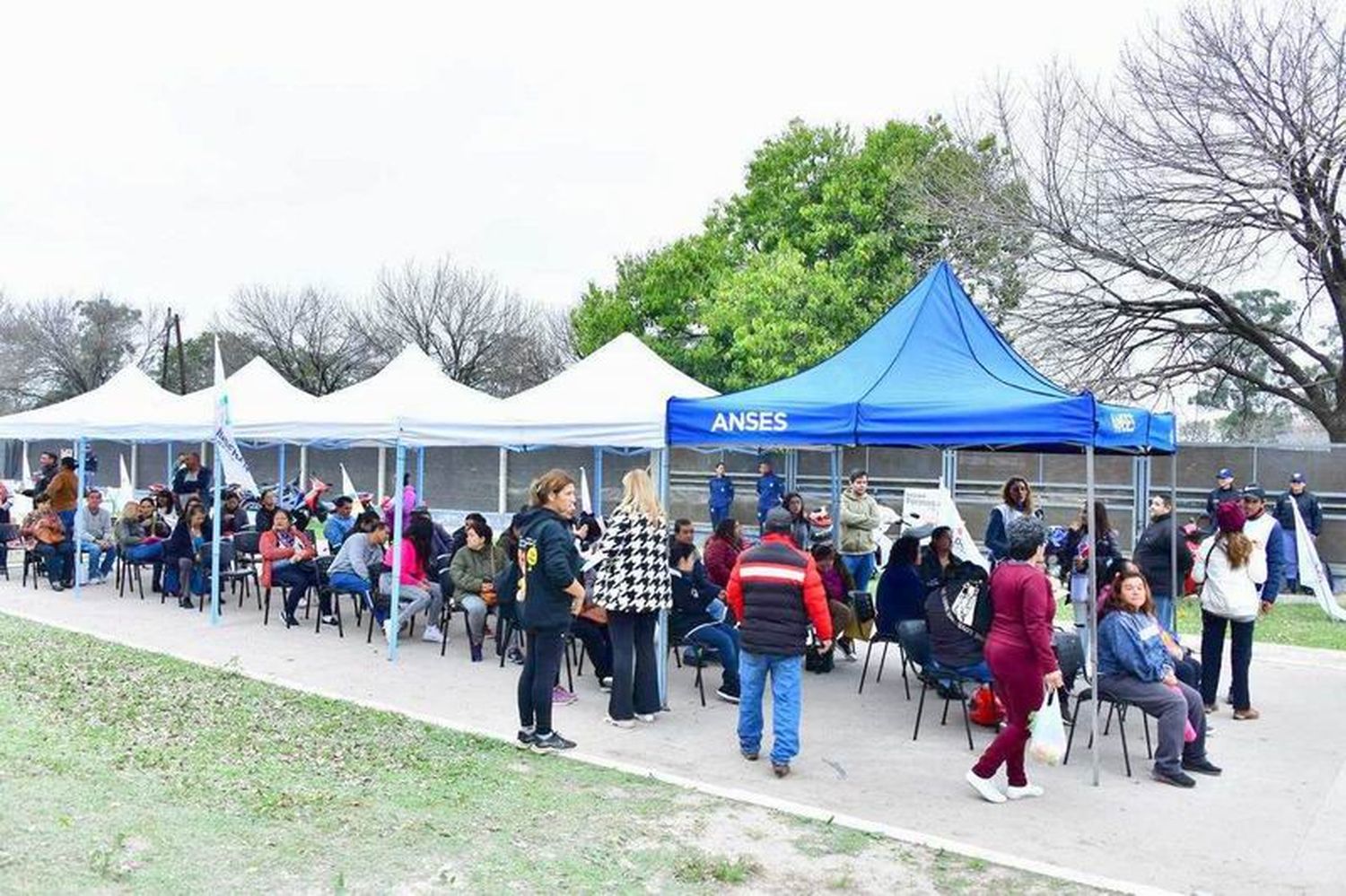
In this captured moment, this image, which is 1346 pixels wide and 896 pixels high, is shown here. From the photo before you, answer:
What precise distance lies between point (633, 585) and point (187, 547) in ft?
23.6

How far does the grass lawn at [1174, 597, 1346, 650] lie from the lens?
1128 cm

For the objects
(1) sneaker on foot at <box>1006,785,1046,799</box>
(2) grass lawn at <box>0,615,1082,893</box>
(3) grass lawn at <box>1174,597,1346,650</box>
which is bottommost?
(3) grass lawn at <box>1174,597,1346,650</box>

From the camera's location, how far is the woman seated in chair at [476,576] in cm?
923

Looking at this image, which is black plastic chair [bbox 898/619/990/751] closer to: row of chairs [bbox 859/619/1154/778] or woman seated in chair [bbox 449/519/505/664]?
row of chairs [bbox 859/619/1154/778]

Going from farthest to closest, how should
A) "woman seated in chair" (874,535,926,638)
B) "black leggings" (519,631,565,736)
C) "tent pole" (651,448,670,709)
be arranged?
"woman seated in chair" (874,535,926,638)
"tent pole" (651,448,670,709)
"black leggings" (519,631,565,736)

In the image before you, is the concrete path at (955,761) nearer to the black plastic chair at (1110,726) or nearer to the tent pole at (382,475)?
the black plastic chair at (1110,726)

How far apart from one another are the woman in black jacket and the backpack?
7.29 feet

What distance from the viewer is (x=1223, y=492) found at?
47.6 ft

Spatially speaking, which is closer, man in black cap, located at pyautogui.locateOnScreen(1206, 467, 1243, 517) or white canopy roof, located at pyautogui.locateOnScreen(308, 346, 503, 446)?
white canopy roof, located at pyautogui.locateOnScreen(308, 346, 503, 446)

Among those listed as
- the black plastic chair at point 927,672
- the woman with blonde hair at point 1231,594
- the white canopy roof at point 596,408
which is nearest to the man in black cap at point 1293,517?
the woman with blonde hair at point 1231,594

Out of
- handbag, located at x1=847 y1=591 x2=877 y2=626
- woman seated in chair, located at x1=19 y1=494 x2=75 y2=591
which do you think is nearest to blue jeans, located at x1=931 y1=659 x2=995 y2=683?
handbag, located at x1=847 y1=591 x2=877 y2=626

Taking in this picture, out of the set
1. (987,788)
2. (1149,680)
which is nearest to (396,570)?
(987,788)

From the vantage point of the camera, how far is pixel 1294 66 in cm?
1686

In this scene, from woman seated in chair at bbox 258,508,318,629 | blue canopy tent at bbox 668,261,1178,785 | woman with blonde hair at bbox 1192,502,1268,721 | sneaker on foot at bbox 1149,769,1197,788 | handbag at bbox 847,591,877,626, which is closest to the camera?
sneaker on foot at bbox 1149,769,1197,788
